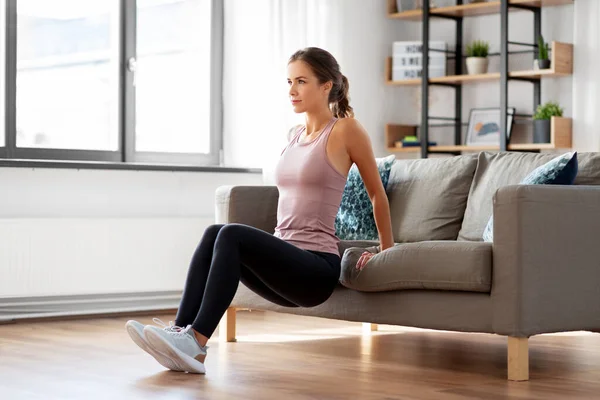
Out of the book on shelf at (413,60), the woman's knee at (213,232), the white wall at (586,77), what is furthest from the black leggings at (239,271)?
the book on shelf at (413,60)

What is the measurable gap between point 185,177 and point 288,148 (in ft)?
6.96

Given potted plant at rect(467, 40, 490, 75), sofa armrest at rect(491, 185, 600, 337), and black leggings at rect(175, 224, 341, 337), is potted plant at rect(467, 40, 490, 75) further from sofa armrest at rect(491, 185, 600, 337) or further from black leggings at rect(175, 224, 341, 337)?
black leggings at rect(175, 224, 341, 337)

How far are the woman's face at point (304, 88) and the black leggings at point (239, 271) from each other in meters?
0.48

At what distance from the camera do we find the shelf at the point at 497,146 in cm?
538

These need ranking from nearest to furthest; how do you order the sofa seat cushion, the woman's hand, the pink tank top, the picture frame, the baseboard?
1. the sofa seat cushion
2. the pink tank top
3. the woman's hand
4. the baseboard
5. the picture frame

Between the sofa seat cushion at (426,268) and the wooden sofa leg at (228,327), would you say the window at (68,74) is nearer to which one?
the wooden sofa leg at (228,327)

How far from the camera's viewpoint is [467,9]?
5.79m

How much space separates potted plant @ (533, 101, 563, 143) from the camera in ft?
17.8

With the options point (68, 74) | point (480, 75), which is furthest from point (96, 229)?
point (480, 75)

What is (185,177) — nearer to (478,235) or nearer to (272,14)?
(272,14)

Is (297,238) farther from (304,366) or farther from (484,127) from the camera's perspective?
(484,127)

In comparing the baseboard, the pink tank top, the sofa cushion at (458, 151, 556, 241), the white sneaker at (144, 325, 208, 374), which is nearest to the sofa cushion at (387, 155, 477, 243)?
the sofa cushion at (458, 151, 556, 241)

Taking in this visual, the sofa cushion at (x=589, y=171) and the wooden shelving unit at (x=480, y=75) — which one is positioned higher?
the wooden shelving unit at (x=480, y=75)

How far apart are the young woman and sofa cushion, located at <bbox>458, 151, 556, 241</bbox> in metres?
0.64
